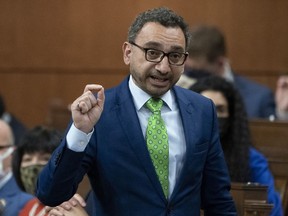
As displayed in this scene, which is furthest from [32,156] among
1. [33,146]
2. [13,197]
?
[13,197]

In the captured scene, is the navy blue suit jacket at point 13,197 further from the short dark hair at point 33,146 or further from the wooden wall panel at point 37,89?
the wooden wall panel at point 37,89

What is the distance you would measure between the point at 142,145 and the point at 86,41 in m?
3.98

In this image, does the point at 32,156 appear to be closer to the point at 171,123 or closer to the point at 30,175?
the point at 30,175

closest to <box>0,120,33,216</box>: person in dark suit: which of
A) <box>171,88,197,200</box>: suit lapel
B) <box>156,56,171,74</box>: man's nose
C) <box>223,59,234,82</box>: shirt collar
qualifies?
<box>171,88,197,200</box>: suit lapel

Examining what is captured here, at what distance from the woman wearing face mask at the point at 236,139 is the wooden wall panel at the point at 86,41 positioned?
2.32m

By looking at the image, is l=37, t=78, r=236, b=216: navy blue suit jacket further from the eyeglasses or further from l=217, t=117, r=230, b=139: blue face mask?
l=217, t=117, r=230, b=139: blue face mask

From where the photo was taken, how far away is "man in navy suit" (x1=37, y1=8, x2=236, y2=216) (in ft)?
7.70

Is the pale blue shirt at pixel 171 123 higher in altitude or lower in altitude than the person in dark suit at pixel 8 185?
higher

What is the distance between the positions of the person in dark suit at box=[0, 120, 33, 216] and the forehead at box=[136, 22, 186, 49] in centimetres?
117

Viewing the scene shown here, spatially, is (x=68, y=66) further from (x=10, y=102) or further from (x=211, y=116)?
(x=211, y=116)

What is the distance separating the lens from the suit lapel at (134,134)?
2.35 meters

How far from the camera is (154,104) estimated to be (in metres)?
2.42

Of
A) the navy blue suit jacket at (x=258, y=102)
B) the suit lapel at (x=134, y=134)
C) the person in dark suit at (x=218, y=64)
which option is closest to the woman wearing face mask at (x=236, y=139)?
the person in dark suit at (x=218, y=64)

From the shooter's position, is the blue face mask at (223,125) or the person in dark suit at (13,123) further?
the person in dark suit at (13,123)
